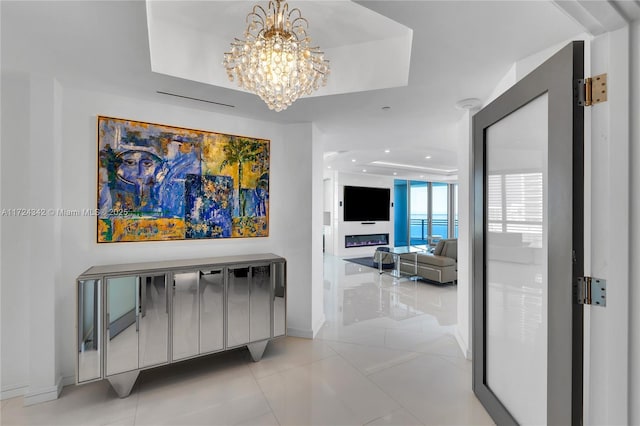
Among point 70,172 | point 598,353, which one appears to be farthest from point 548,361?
point 70,172

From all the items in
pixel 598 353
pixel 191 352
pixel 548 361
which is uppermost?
pixel 598 353

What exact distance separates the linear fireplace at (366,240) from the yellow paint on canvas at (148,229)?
6.29 meters

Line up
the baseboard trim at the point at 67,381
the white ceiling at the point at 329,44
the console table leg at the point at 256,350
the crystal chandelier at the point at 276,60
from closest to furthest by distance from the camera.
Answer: the white ceiling at the point at 329,44, the crystal chandelier at the point at 276,60, the baseboard trim at the point at 67,381, the console table leg at the point at 256,350

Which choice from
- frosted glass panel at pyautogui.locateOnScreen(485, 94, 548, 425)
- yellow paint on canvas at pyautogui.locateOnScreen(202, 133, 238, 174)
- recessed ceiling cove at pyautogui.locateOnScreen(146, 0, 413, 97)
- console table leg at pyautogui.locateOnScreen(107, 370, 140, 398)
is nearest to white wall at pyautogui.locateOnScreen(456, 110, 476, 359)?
frosted glass panel at pyautogui.locateOnScreen(485, 94, 548, 425)

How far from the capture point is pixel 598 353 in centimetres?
110

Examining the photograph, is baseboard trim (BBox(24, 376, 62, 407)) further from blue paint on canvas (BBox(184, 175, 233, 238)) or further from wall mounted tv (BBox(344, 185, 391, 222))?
wall mounted tv (BBox(344, 185, 391, 222))

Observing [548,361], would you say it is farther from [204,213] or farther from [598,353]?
[204,213]

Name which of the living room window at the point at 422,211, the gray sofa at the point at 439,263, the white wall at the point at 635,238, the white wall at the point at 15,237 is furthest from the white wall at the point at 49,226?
the living room window at the point at 422,211

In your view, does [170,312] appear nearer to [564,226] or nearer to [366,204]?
[564,226]

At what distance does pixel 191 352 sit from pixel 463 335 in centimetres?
274

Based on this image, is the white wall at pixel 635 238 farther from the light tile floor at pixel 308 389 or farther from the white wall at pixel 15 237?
the white wall at pixel 15 237

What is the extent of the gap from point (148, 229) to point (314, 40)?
230 cm

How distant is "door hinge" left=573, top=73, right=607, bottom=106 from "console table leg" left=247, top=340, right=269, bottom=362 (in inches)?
116

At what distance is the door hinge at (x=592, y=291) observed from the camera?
1.10 meters
